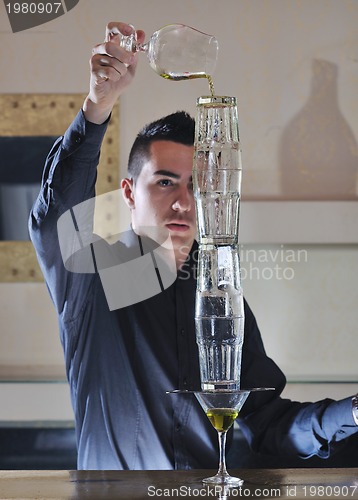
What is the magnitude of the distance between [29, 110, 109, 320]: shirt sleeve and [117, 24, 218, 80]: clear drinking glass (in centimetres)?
21

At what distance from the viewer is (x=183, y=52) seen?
0.91 metres

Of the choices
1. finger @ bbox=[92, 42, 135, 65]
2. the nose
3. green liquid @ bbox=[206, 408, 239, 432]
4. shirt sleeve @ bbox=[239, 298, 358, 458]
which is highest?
finger @ bbox=[92, 42, 135, 65]

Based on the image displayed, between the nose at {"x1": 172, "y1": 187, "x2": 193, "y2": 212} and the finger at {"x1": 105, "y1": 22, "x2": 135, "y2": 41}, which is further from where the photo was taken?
the nose at {"x1": 172, "y1": 187, "x2": 193, "y2": 212}

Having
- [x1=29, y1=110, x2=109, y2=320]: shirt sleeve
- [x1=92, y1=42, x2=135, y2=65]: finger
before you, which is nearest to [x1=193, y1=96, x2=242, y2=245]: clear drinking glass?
[x1=92, y1=42, x2=135, y2=65]: finger

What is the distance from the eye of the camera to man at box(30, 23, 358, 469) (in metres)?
1.19

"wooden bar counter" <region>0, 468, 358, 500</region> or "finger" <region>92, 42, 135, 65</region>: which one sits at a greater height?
"finger" <region>92, 42, 135, 65</region>

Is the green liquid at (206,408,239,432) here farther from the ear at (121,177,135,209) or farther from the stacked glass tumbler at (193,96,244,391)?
the ear at (121,177,135,209)

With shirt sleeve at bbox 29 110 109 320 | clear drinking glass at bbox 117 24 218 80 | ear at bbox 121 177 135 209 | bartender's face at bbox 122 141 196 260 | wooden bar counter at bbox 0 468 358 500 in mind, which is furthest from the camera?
ear at bbox 121 177 135 209

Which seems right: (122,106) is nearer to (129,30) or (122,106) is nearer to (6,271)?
(6,271)

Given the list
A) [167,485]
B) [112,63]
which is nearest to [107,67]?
[112,63]

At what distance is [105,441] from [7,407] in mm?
586

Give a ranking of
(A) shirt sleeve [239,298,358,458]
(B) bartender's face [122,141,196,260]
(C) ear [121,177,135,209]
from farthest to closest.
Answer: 1. (C) ear [121,177,135,209]
2. (B) bartender's face [122,141,196,260]
3. (A) shirt sleeve [239,298,358,458]

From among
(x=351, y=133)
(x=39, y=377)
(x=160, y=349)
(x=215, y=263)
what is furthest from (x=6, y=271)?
(x=215, y=263)

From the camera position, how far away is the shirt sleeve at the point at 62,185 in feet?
Result: 3.68
